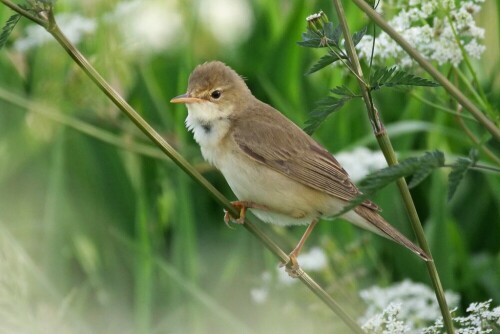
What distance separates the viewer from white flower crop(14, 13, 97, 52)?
3918mm

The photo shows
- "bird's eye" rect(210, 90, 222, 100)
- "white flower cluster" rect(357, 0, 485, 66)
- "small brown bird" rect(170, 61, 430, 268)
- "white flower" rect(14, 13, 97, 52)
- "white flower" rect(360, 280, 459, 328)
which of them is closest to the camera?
"white flower cluster" rect(357, 0, 485, 66)

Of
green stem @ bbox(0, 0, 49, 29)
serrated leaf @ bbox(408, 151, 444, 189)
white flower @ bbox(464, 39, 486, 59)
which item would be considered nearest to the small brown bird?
white flower @ bbox(464, 39, 486, 59)

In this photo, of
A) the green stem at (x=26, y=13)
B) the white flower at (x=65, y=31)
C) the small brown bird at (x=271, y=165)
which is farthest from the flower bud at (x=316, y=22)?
the white flower at (x=65, y=31)

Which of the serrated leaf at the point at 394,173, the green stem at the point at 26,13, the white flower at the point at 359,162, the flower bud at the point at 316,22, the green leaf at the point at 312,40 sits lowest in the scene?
the serrated leaf at the point at 394,173

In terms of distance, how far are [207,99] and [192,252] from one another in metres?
0.85

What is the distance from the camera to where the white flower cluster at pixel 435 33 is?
2385 millimetres

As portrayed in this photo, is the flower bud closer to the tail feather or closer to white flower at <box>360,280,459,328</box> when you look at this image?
the tail feather

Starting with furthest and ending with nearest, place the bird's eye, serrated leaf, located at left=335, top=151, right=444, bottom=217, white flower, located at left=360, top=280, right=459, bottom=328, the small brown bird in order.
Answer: white flower, located at left=360, top=280, right=459, bottom=328 → the bird's eye → the small brown bird → serrated leaf, located at left=335, top=151, right=444, bottom=217

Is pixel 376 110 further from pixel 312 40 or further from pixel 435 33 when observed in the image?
pixel 435 33

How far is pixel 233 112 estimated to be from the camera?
9.67 ft

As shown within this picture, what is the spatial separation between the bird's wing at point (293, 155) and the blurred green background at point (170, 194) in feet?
2.24

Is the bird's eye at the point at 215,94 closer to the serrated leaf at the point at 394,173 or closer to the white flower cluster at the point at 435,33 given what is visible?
the white flower cluster at the point at 435,33

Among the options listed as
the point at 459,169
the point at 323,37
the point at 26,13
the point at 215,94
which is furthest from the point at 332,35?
the point at 215,94

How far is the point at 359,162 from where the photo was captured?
11.3 feet
